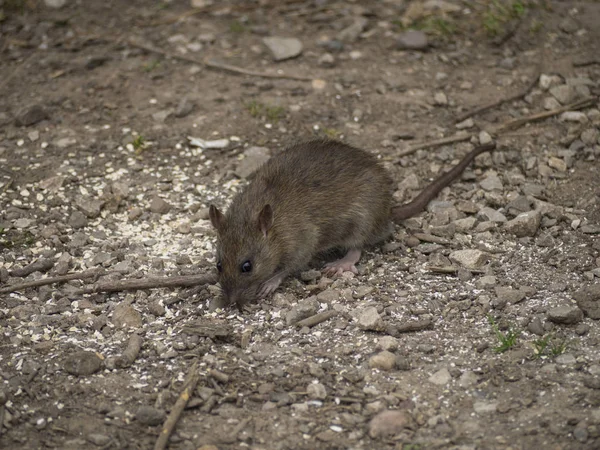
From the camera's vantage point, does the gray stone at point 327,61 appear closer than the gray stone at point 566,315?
No

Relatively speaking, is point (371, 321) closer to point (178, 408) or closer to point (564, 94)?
point (178, 408)

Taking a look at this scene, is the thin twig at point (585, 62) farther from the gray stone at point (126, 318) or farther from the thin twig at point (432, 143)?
the gray stone at point (126, 318)

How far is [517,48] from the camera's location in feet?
25.0

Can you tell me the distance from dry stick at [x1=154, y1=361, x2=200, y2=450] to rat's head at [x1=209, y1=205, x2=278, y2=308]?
728 millimetres

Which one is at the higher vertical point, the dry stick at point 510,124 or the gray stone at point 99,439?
the dry stick at point 510,124

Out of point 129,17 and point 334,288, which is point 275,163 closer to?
point 334,288

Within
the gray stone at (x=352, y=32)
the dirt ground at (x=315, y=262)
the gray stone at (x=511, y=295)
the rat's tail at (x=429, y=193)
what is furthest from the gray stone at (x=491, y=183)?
the gray stone at (x=352, y=32)

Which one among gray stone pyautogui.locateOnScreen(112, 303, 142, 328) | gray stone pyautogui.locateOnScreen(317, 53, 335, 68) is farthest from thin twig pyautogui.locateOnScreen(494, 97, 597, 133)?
gray stone pyautogui.locateOnScreen(112, 303, 142, 328)

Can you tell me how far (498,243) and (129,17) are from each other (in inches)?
182

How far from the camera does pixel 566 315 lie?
468 cm

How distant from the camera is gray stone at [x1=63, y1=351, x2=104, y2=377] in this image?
451cm

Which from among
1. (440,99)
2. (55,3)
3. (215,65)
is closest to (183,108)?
(215,65)

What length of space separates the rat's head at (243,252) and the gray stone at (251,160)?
1.14 m

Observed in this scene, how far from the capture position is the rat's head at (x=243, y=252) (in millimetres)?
5160
